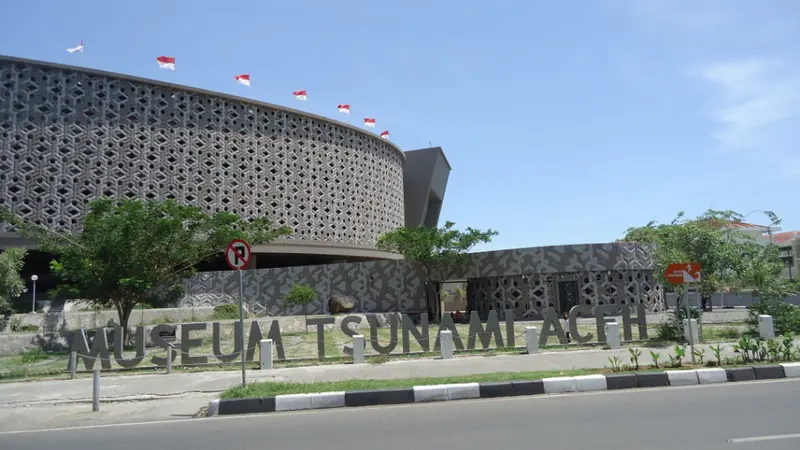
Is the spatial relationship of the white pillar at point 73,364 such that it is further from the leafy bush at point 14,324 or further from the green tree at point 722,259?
the green tree at point 722,259

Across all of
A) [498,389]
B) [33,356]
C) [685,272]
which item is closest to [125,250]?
[33,356]

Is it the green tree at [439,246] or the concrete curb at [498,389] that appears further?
the green tree at [439,246]

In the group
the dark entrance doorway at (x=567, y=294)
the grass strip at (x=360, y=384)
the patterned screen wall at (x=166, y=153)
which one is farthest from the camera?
the patterned screen wall at (x=166, y=153)

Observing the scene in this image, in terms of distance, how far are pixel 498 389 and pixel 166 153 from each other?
1320 inches

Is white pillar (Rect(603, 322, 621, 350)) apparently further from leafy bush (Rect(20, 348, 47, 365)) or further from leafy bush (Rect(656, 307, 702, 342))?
leafy bush (Rect(20, 348, 47, 365))

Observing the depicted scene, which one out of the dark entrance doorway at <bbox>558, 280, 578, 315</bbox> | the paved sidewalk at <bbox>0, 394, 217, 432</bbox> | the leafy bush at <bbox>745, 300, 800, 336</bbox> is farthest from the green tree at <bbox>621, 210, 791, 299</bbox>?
the paved sidewalk at <bbox>0, 394, 217, 432</bbox>

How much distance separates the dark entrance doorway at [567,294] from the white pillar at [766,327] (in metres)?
14.5

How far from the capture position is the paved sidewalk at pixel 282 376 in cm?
1212

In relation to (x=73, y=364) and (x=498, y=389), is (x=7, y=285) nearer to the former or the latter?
(x=73, y=364)

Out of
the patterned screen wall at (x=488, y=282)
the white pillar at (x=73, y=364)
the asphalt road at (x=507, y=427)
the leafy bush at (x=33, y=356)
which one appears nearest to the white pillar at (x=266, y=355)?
the white pillar at (x=73, y=364)

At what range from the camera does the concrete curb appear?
32.2 feet

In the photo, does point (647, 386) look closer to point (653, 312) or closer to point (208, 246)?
point (208, 246)

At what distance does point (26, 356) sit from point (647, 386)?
18.4m

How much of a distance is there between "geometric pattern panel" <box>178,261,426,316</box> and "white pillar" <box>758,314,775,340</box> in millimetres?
20336
